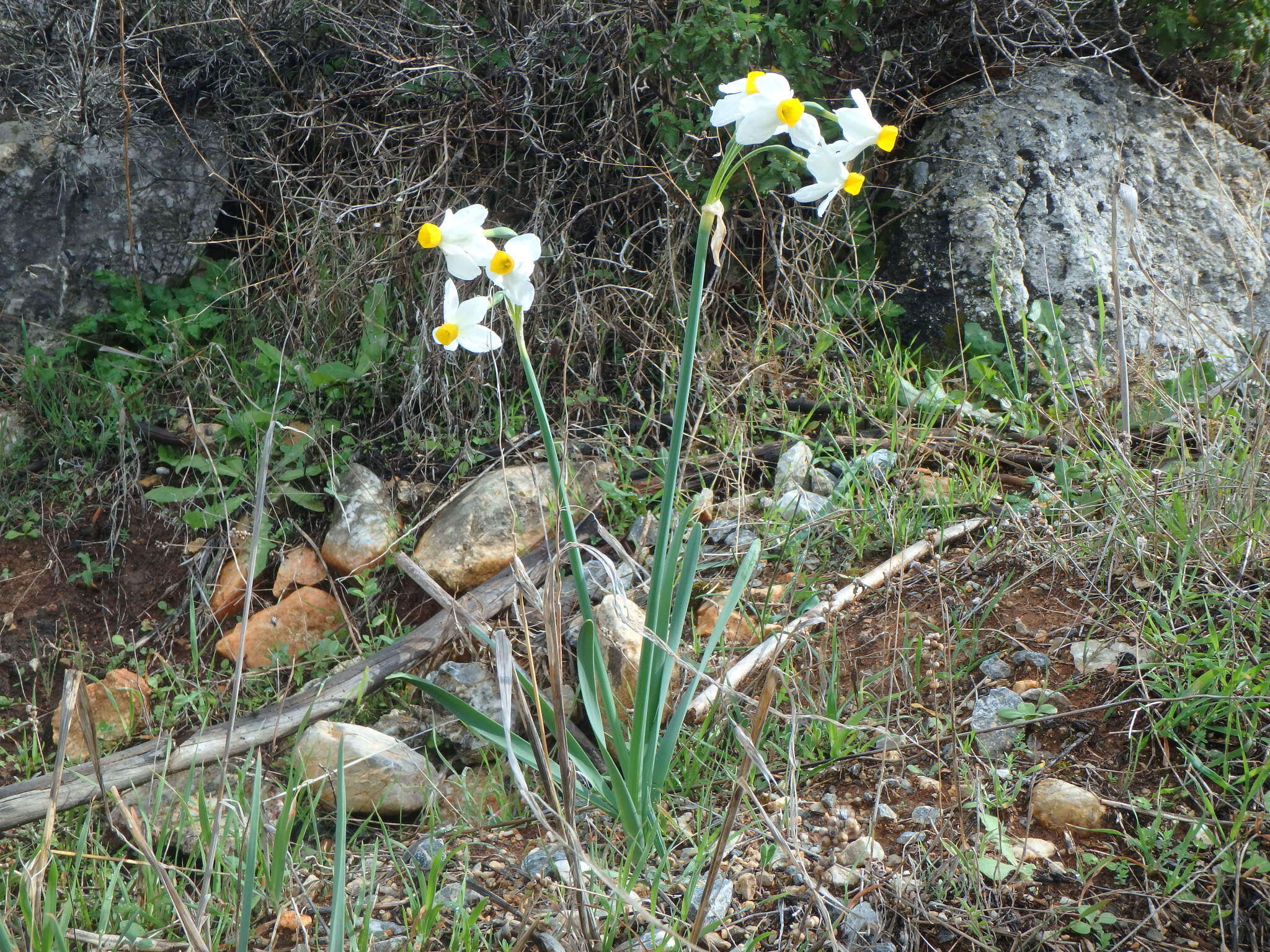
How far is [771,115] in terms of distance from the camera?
116cm

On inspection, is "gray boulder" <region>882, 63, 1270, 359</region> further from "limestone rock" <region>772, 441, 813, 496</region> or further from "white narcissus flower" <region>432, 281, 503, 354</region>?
"white narcissus flower" <region>432, 281, 503, 354</region>

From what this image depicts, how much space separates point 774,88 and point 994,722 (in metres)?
1.11

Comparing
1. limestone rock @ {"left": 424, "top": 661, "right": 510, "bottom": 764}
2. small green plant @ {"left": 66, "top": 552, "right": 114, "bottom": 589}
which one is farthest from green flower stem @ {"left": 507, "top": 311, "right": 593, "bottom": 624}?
small green plant @ {"left": 66, "top": 552, "right": 114, "bottom": 589}

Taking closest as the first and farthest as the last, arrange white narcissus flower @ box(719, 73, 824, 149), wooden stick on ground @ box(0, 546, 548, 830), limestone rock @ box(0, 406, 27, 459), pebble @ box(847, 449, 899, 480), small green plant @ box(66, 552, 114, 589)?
white narcissus flower @ box(719, 73, 824, 149), wooden stick on ground @ box(0, 546, 548, 830), pebble @ box(847, 449, 899, 480), small green plant @ box(66, 552, 114, 589), limestone rock @ box(0, 406, 27, 459)

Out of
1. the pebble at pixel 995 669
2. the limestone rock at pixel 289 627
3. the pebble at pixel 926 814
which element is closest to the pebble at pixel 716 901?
the pebble at pixel 926 814

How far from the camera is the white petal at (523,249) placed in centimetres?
127

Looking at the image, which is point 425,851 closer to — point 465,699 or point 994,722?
point 465,699

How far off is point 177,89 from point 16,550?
1.58 metres

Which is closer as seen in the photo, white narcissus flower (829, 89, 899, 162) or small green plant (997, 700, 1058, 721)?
white narcissus flower (829, 89, 899, 162)

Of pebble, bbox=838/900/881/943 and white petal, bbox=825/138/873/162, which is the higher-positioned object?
white petal, bbox=825/138/873/162

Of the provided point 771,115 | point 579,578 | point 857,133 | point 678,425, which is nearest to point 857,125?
point 857,133

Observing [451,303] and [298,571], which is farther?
[298,571]

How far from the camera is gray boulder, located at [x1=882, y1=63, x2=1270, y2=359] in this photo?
2.77m

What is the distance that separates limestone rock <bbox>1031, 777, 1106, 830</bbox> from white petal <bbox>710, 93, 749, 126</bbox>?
112cm
